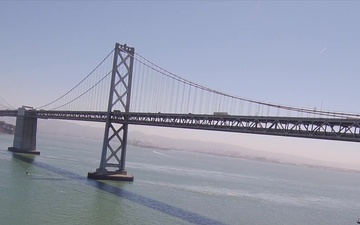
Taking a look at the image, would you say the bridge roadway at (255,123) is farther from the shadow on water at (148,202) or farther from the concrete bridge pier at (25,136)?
the concrete bridge pier at (25,136)

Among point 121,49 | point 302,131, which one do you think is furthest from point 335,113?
point 121,49

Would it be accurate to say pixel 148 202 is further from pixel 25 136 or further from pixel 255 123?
pixel 25 136

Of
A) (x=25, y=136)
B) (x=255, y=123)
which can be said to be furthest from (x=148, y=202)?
(x=25, y=136)

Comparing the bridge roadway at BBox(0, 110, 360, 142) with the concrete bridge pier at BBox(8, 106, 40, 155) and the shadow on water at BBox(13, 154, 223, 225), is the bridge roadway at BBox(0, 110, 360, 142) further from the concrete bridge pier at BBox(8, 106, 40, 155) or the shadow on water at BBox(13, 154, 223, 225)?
the concrete bridge pier at BBox(8, 106, 40, 155)

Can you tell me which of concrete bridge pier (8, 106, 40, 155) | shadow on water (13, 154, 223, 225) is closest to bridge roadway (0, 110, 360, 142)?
shadow on water (13, 154, 223, 225)

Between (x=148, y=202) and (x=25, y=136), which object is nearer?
(x=148, y=202)

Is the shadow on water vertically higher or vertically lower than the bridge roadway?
lower

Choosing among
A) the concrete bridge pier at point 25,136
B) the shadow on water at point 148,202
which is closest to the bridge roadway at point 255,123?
the shadow on water at point 148,202

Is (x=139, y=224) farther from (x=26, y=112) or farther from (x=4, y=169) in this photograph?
(x=26, y=112)
